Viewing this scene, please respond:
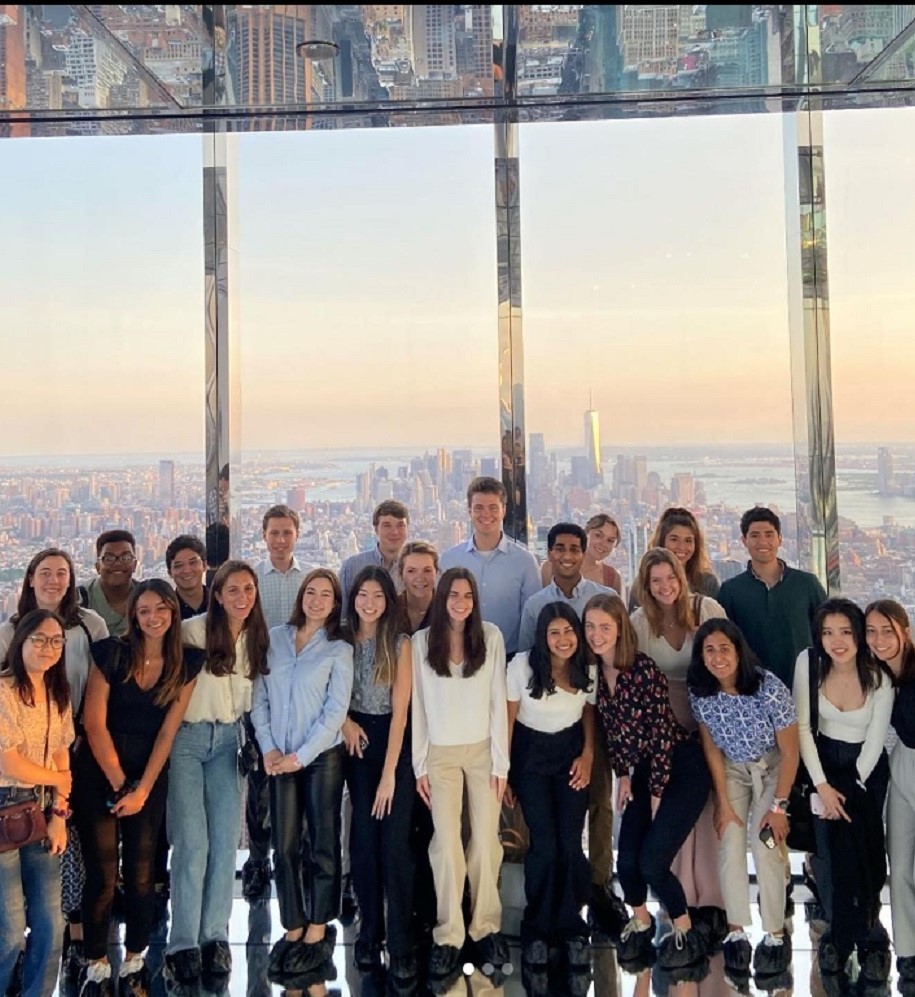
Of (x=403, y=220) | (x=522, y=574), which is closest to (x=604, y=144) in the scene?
(x=403, y=220)

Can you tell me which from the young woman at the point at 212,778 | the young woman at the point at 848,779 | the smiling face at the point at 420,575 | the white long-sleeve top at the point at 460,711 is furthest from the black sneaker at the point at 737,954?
the young woman at the point at 212,778

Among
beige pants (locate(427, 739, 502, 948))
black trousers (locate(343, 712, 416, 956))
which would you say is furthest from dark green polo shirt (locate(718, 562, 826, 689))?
black trousers (locate(343, 712, 416, 956))

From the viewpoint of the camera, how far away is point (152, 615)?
3.97 m

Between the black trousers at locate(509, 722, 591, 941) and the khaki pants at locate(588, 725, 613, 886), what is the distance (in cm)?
35

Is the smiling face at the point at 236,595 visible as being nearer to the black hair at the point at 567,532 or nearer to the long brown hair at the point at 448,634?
the long brown hair at the point at 448,634

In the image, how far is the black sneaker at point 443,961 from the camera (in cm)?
388

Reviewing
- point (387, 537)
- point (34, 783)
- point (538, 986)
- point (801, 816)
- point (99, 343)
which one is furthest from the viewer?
point (99, 343)

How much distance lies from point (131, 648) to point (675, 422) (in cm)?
323

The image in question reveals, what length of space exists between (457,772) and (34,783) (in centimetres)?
156

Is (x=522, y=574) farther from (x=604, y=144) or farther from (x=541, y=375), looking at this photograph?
(x=604, y=144)

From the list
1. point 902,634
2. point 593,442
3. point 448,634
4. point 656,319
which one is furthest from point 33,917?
point 656,319

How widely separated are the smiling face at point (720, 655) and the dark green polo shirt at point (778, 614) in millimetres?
656

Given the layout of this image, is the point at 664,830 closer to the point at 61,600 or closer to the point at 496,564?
the point at 496,564

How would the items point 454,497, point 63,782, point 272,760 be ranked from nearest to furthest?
1. point 63,782
2. point 272,760
3. point 454,497
